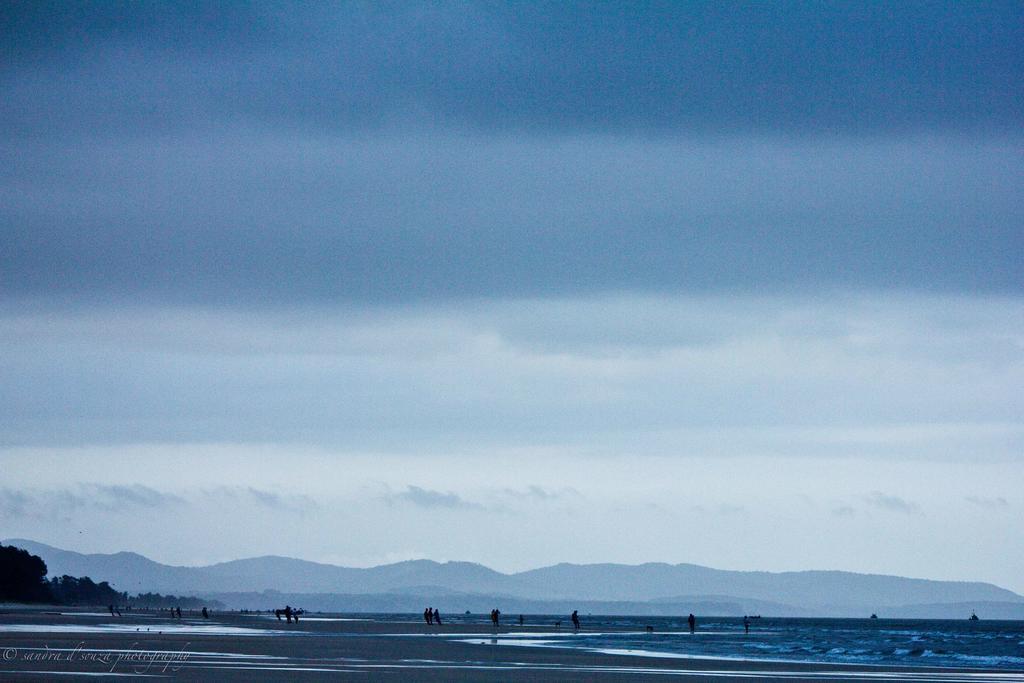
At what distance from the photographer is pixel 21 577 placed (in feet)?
607

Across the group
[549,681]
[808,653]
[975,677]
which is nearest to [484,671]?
[549,681]

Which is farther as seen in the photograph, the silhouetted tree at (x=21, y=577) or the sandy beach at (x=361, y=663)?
the silhouetted tree at (x=21, y=577)

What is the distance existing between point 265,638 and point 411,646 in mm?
10929

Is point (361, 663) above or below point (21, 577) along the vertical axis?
below

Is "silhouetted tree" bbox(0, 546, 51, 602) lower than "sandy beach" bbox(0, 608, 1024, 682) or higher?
higher

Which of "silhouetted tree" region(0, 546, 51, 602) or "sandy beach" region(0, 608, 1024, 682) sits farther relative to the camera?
"silhouetted tree" region(0, 546, 51, 602)

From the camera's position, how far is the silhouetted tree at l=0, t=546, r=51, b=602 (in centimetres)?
18059

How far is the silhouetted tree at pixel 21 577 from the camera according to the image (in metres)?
181

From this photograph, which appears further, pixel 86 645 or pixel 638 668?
pixel 86 645

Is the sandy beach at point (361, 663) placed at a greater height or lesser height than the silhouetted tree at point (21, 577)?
lesser

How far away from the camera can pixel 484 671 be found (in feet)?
159

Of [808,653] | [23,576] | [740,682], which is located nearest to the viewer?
[740,682]

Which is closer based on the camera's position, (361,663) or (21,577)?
(361,663)

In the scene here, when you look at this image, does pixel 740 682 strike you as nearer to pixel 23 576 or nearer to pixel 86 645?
pixel 86 645
